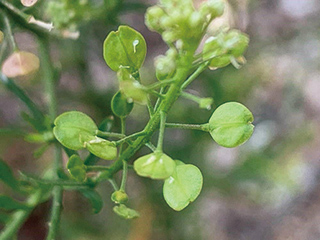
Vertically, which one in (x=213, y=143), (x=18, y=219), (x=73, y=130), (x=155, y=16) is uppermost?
(x=155, y=16)

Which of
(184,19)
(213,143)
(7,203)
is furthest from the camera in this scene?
(213,143)

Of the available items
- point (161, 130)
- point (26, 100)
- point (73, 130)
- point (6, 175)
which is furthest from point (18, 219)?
point (161, 130)

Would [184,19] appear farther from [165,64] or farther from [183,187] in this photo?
[183,187]

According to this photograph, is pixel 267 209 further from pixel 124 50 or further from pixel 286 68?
pixel 124 50

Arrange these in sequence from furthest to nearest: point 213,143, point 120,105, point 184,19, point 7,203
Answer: point 213,143 → point 7,203 → point 120,105 → point 184,19

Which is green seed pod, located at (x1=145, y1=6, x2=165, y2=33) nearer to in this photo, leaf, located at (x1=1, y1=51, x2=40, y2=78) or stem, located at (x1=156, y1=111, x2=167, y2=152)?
stem, located at (x1=156, y1=111, x2=167, y2=152)

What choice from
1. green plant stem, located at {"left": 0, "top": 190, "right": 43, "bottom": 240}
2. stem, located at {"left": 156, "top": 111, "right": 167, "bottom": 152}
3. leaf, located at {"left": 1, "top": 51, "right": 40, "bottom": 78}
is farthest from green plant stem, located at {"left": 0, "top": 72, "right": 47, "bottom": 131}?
stem, located at {"left": 156, "top": 111, "right": 167, "bottom": 152}
